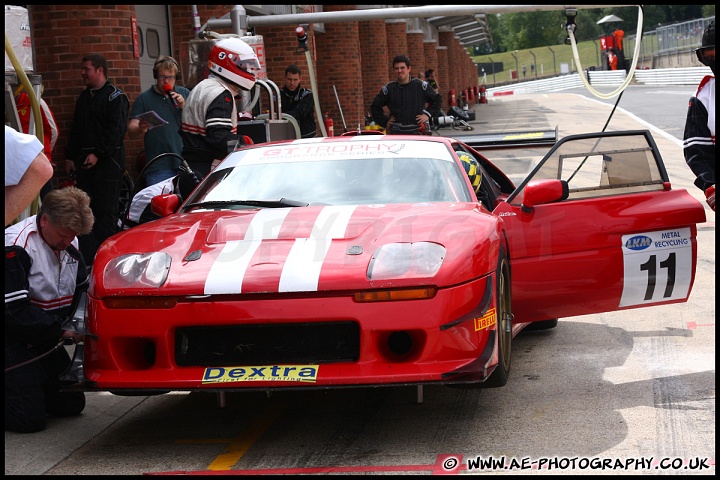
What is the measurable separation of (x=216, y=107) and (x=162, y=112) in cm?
151

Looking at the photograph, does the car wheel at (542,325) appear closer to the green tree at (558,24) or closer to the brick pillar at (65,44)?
the brick pillar at (65,44)

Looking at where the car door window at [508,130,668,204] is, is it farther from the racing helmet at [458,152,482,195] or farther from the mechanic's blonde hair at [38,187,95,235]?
the mechanic's blonde hair at [38,187,95,235]

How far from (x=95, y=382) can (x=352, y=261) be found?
1.13 metres

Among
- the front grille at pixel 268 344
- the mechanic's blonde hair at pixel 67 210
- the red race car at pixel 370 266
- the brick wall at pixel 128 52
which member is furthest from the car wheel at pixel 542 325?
the brick wall at pixel 128 52

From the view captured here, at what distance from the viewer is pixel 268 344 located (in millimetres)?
4172

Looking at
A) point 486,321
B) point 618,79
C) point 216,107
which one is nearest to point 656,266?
point 486,321

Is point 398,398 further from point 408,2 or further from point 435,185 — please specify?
point 408,2

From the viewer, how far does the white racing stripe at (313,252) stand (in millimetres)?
4078

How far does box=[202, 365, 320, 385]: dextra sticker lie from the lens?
4.03 meters

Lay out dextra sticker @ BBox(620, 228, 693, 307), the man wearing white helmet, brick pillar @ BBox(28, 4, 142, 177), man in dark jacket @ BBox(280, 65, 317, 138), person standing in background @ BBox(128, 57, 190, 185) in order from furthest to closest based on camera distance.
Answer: man in dark jacket @ BBox(280, 65, 317, 138)
brick pillar @ BBox(28, 4, 142, 177)
person standing in background @ BBox(128, 57, 190, 185)
the man wearing white helmet
dextra sticker @ BBox(620, 228, 693, 307)

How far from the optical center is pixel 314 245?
4.37 m

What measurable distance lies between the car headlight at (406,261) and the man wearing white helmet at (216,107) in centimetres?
351

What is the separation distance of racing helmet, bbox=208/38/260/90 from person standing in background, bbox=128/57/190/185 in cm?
109

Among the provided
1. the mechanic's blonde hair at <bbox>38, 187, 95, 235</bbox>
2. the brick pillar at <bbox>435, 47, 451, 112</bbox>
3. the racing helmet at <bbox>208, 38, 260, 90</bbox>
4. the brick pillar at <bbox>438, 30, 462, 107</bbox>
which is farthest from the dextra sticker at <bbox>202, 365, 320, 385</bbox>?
the brick pillar at <bbox>438, 30, 462, 107</bbox>
